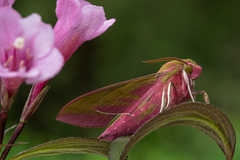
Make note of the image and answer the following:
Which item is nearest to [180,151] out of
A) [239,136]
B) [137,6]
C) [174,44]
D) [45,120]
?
[239,136]

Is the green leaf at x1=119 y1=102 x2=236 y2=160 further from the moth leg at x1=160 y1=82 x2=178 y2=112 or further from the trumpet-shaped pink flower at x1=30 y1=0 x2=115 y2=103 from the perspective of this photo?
the trumpet-shaped pink flower at x1=30 y1=0 x2=115 y2=103

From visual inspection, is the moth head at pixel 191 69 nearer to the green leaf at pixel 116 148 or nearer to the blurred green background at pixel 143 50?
the green leaf at pixel 116 148

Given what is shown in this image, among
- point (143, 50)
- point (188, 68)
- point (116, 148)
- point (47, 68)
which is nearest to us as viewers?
point (47, 68)

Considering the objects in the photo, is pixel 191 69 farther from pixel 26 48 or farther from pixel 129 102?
pixel 26 48

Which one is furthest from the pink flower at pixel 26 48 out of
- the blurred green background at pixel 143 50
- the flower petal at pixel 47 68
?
the blurred green background at pixel 143 50

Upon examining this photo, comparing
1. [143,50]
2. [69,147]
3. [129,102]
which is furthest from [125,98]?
[143,50]

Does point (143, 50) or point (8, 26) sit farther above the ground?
point (8, 26)

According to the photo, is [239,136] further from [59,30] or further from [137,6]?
[59,30]
